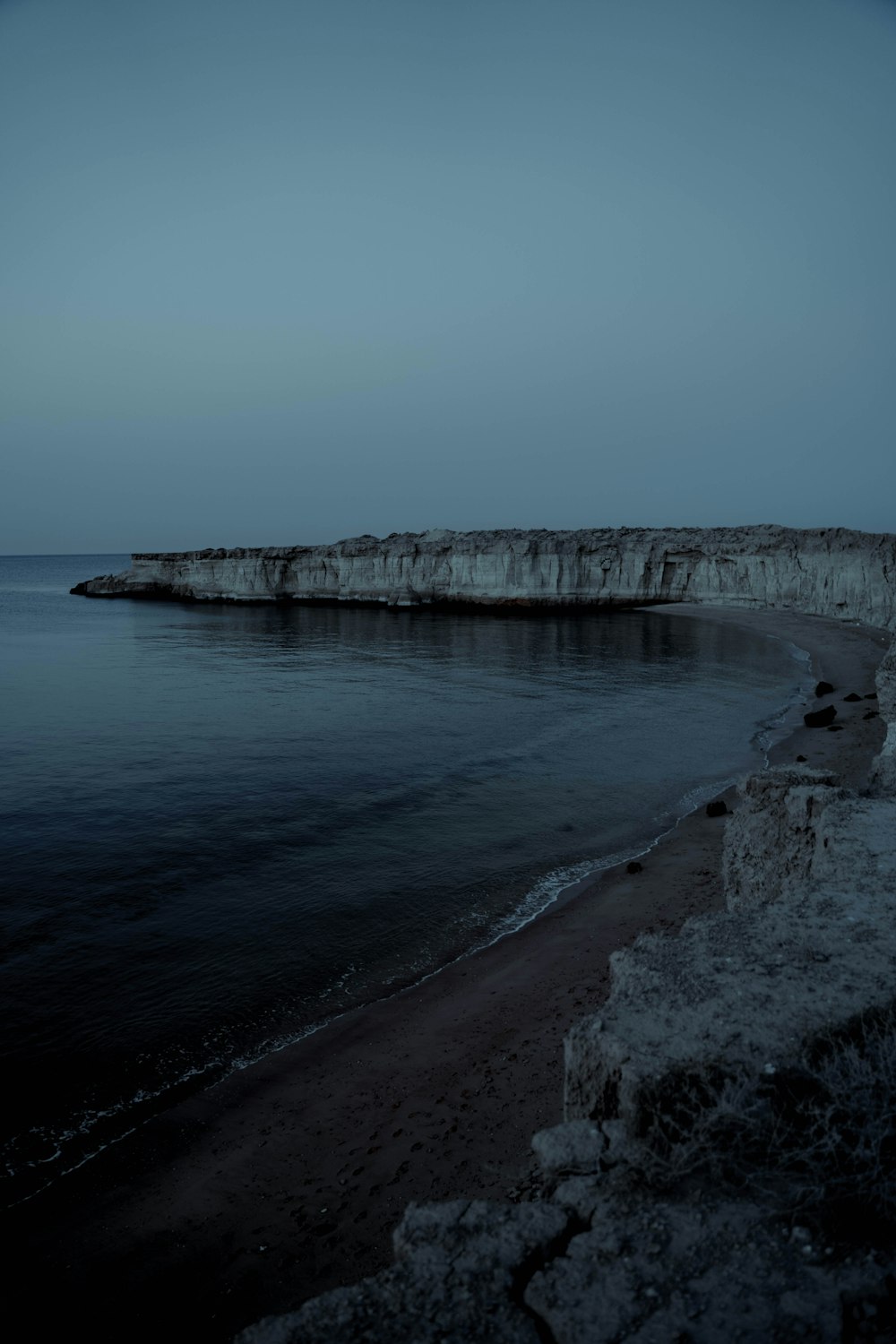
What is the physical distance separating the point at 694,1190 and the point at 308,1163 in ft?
11.4

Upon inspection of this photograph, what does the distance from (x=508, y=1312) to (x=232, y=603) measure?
3099 inches

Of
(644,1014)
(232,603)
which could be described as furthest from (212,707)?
(232,603)

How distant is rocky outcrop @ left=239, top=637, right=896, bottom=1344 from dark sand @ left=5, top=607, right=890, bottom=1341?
1.09 m

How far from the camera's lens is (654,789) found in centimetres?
1534

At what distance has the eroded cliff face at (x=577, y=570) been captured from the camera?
158 ft

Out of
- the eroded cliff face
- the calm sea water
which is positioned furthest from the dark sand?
the eroded cliff face

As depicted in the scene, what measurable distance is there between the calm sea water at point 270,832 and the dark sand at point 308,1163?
0.51m

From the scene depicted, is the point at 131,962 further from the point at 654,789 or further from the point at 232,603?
the point at 232,603

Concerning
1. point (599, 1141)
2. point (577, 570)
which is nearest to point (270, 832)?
point (599, 1141)

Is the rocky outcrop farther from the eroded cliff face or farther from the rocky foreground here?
the eroded cliff face

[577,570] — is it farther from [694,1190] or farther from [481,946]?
[694,1190]

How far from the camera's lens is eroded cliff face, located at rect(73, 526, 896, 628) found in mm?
48031

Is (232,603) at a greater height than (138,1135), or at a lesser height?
greater

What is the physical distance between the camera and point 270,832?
12.9 meters
